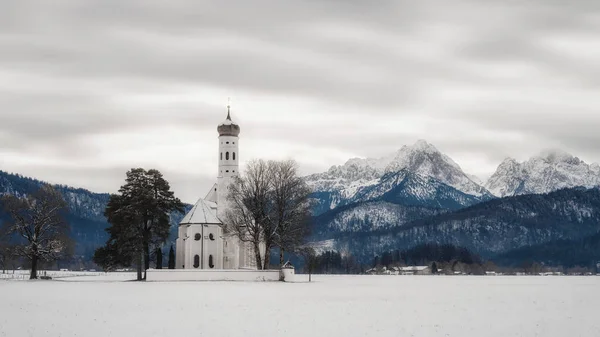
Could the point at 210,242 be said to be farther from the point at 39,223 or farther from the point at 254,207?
the point at 39,223

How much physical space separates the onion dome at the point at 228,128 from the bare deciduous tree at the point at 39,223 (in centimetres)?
3038

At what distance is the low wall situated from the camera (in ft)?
271

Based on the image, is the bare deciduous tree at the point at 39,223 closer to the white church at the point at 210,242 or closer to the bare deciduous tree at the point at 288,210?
the white church at the point at 210,242

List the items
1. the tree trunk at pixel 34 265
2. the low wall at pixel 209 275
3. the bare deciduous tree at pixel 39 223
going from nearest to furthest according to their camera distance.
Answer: the low wall at pixel 209 275 < the bare deciduous tree at pixel 39 223 < the tree trunk at pixel 34 265

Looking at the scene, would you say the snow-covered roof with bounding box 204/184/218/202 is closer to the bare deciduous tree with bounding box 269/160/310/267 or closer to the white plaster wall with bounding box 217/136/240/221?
the white plaster wall with bounding box 217/136/240/221

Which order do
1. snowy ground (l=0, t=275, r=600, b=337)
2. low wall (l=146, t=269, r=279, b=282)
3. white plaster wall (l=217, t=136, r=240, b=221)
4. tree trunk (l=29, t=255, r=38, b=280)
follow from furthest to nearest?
white plaster wall (l=217, t=136, r=240, b=221) → tree trunk (l=29, t=255, r=38, b=280) → low wall (l=146, t=269, r=279, b=282) → snowy ground (l=0, t=275, r=600, b=337)

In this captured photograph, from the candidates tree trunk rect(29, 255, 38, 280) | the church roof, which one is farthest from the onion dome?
tree trunk rect(29, 255, 38, 280)

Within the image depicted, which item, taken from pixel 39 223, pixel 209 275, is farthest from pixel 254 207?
pixel 39 223

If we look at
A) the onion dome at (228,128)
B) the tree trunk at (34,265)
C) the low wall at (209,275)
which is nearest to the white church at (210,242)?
the onion dome at (228,128)

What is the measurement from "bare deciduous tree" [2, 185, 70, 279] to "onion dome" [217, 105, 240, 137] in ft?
99.7

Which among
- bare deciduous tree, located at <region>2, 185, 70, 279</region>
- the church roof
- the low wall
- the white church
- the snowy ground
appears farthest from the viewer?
the church roof

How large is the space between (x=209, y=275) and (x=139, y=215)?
1043cm

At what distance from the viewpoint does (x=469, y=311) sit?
39.8 m

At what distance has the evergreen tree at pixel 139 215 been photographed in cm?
8625
